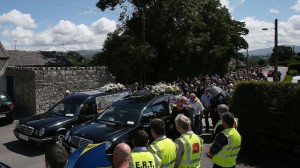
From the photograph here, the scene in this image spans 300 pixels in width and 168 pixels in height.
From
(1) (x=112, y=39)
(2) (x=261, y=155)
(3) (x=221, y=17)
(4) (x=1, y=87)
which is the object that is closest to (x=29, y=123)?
(2) (x=261, y=155)

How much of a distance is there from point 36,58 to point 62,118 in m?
23.2

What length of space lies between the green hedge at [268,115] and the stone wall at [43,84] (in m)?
11.0

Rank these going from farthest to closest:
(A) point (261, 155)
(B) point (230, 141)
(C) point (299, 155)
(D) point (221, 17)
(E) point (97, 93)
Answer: (D) point (221, 17) → (E) point (97, 93) → (A) point (261, 155) → (C) point (299, 155) → (B) point (230, 141)

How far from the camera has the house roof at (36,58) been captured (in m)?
30.9

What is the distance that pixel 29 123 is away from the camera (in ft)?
36.4

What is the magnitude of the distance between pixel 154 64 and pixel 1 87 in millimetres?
12585

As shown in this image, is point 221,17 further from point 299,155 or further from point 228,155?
point 228,155

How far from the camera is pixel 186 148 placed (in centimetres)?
520

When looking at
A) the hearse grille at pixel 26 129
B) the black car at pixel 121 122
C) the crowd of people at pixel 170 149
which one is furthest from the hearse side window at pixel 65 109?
the crowd of people at pixel 170 149

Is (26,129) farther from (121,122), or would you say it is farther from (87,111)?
(121,122)

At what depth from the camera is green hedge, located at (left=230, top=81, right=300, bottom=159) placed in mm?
9438

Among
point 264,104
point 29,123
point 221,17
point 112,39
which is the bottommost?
point 29,123

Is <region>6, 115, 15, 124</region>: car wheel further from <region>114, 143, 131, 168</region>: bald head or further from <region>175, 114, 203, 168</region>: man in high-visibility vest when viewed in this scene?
<region>114, 143, 131, 168</region>: bald head

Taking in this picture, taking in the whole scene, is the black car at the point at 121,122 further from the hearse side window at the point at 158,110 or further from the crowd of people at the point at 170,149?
the crowd of people at the point at 170,149
